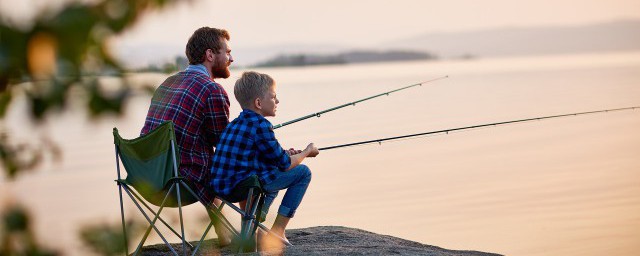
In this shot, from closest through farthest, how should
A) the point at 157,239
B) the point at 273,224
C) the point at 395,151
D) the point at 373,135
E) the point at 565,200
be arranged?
the point at 273,224, the point at 157,239, the point at 565,200, the point at 395,151, the point at 373,135

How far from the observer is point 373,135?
13.7 m

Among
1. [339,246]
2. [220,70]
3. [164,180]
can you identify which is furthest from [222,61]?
[339,246]

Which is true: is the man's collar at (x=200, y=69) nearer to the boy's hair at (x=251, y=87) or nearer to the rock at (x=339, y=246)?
the boy's hair at (x=251, y=87)

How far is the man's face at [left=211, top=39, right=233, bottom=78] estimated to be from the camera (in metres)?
4.71

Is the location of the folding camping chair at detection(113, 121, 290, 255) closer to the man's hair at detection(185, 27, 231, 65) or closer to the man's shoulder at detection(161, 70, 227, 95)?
the man's shoulder at detection(161, 70, 227, 95)

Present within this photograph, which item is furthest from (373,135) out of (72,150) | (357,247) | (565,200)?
(357,247)

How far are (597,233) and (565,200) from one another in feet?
4.69

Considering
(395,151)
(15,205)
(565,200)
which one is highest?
(395,151)

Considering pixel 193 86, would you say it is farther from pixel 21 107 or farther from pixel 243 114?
pixel 21 107

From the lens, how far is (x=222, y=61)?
472 cm

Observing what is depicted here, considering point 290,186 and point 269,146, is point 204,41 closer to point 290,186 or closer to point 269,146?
point 269,146

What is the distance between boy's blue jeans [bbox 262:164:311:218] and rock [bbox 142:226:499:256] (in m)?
0.18

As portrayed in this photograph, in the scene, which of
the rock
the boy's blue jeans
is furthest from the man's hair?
the rock

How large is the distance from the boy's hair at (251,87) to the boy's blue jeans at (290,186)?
0.33 metres
